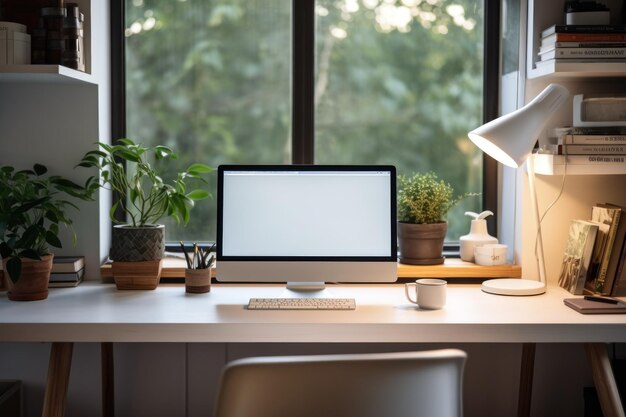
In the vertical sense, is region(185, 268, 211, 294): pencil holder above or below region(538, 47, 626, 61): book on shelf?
below

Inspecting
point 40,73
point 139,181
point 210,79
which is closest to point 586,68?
point 210,79

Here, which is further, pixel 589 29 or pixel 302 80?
pixel 302 80

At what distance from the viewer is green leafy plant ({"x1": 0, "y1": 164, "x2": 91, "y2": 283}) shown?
89.1 inches

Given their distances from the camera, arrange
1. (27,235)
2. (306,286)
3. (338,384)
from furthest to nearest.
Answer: (306,286) < (27,235) < (338,384)

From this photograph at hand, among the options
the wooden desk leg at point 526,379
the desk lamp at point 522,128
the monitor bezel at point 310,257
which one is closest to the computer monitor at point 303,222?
the monitor bezel at point 310,257

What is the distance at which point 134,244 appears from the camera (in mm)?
2533

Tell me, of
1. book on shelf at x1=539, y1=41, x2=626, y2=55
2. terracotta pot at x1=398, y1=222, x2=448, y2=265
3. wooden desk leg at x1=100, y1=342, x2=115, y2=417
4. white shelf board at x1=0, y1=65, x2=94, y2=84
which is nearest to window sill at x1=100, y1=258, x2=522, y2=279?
terracotta pot at x1=398, y1=222, x2=448, y2=265

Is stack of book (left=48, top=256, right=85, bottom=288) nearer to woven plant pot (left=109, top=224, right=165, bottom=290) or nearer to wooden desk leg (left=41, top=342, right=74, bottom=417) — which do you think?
woven plant pot (left=109, top=224, right=165, bottom=290)

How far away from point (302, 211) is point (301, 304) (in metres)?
0.34

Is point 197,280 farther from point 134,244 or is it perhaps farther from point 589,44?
point 589,44

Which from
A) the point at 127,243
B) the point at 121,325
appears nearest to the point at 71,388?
the point at 127,243

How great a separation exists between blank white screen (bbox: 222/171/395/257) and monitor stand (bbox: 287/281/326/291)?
0.09 meters

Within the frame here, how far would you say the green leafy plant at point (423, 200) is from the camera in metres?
2.71

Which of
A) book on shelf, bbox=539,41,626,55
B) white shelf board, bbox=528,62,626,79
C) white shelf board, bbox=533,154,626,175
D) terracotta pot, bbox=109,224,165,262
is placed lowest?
terracotta pot, bbox=109,224,165,262
